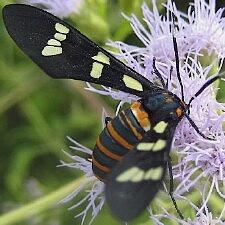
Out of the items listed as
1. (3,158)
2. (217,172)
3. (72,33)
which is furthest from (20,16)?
(3,158)

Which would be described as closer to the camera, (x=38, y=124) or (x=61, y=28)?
(x=61, y=28)

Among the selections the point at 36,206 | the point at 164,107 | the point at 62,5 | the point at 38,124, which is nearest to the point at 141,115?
the point at 164,107

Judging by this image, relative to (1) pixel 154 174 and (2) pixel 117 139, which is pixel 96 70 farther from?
(1) pixel 154 174

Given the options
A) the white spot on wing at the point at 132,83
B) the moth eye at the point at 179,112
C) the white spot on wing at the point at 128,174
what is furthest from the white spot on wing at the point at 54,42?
the white spot on wing at the point at 128,174

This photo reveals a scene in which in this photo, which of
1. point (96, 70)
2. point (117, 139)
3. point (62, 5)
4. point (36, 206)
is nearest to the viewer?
point (117, 139)

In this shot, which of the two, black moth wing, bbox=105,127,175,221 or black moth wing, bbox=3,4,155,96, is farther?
black moth wing, bbox=3,4,155,96

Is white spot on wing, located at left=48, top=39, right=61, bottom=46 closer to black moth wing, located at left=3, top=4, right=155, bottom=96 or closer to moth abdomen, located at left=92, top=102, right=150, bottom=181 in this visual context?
black moth wing, located at left=3, top=4, right=155, bottom=96

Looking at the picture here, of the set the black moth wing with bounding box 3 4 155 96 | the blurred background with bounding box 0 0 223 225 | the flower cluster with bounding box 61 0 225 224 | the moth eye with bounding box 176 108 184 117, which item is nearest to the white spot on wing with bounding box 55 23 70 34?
the black moth wing with bounding box 3 4 155 96

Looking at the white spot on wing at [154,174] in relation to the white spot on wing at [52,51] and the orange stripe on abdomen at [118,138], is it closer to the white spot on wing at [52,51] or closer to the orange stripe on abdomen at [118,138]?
the orange stripe on abdomen at [118,138]
